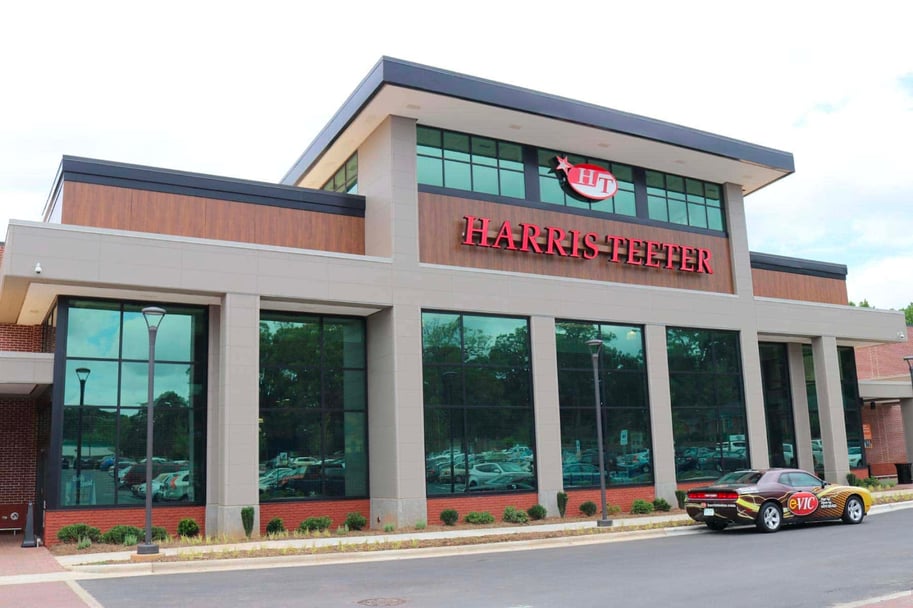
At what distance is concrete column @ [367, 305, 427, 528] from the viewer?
2370 cm

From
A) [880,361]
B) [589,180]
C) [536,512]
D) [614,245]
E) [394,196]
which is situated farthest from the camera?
[880,361]

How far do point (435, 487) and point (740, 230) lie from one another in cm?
1686

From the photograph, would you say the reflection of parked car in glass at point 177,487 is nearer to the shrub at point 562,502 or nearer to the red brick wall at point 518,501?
the red brick wall at point 518,501

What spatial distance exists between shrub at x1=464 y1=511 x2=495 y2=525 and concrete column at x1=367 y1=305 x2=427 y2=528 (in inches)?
56.3

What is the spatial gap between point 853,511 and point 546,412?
29.9ft

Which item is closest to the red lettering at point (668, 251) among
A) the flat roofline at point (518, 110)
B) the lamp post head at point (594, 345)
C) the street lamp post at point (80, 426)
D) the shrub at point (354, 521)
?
the flat roofline at point (518, 110)

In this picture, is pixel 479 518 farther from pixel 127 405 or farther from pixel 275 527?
pixel 127 405

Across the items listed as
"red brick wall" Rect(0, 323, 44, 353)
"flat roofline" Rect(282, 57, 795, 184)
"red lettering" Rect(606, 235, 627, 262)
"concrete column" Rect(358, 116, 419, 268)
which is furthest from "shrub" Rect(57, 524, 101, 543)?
"red lettering" Rect(606, 235, 627, 262)

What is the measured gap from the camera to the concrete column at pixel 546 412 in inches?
1032

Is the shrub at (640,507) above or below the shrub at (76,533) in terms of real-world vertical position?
below

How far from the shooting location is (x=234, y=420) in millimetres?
21875

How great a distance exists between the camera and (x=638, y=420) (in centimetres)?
2888

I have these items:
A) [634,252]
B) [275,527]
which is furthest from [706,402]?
[275,527]

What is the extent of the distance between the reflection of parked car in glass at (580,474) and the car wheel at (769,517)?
725 centimetres
